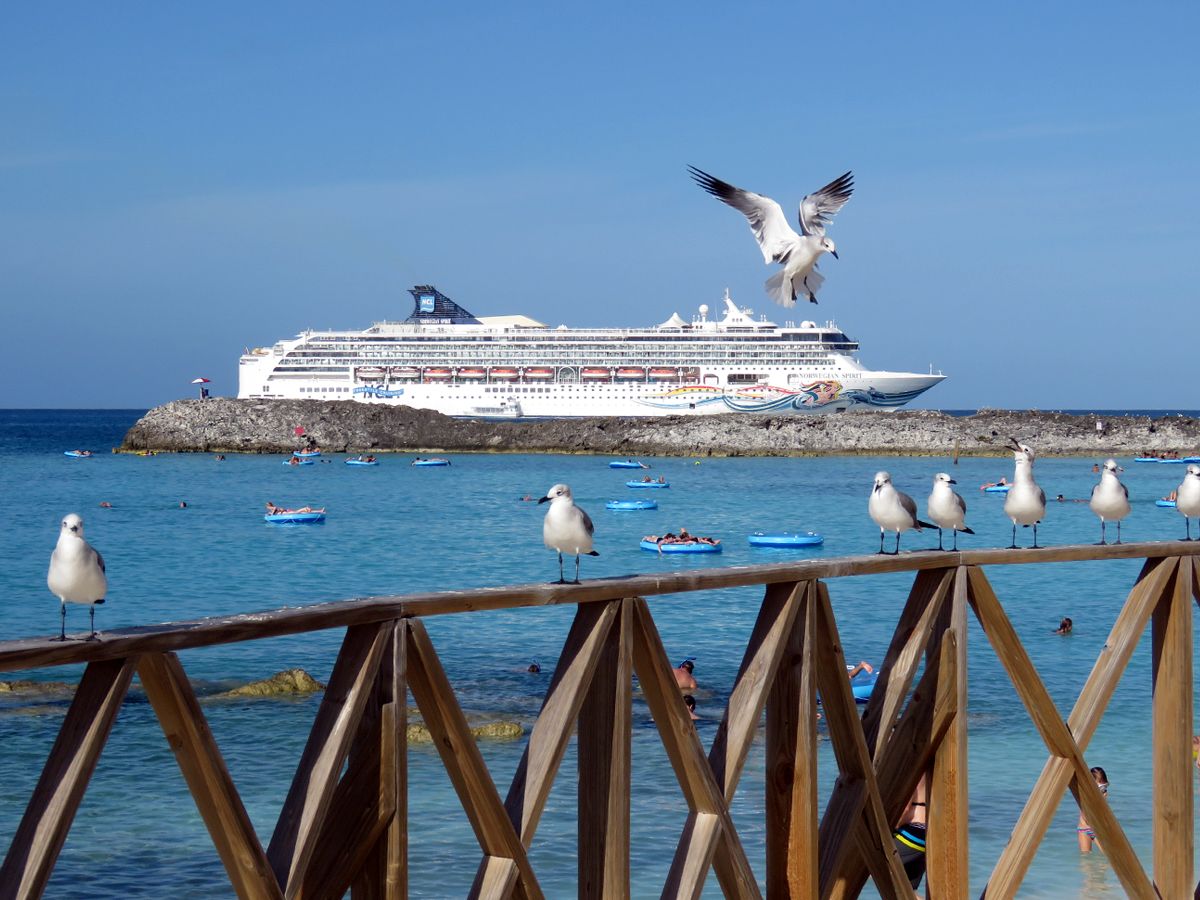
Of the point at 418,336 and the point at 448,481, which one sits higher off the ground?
the point at 418,336

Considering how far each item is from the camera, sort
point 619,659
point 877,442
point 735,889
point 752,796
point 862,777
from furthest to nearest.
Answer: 1. point 877,442
2. point 752,796
3. point 862,777
4. point 735,889
5. point 619,659

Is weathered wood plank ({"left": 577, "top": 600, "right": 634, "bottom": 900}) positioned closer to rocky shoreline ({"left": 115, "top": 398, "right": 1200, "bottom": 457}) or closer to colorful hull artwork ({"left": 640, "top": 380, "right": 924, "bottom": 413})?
rocky shoreline ({"left": 115, "top": 398, "right": 1200, "bottom": 457})

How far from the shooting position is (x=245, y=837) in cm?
351

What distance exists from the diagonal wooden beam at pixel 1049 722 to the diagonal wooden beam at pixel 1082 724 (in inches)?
3.0

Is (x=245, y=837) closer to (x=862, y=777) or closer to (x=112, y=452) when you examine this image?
(x=862, y=777)

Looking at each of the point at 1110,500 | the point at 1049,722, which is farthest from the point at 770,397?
the point at 1049,722

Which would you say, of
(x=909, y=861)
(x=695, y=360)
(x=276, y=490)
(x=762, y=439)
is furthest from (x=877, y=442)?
(x=909, y=861)

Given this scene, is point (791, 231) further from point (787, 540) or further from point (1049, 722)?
point (787, 540)

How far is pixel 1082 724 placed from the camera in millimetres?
5859

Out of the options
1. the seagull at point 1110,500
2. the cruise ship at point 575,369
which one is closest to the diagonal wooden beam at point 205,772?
the seagull at point 1110,500

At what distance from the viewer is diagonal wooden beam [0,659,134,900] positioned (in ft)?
10.4

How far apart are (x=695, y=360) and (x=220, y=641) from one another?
114 meters

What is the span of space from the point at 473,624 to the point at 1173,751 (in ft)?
60.7

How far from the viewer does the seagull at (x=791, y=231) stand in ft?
26.5
